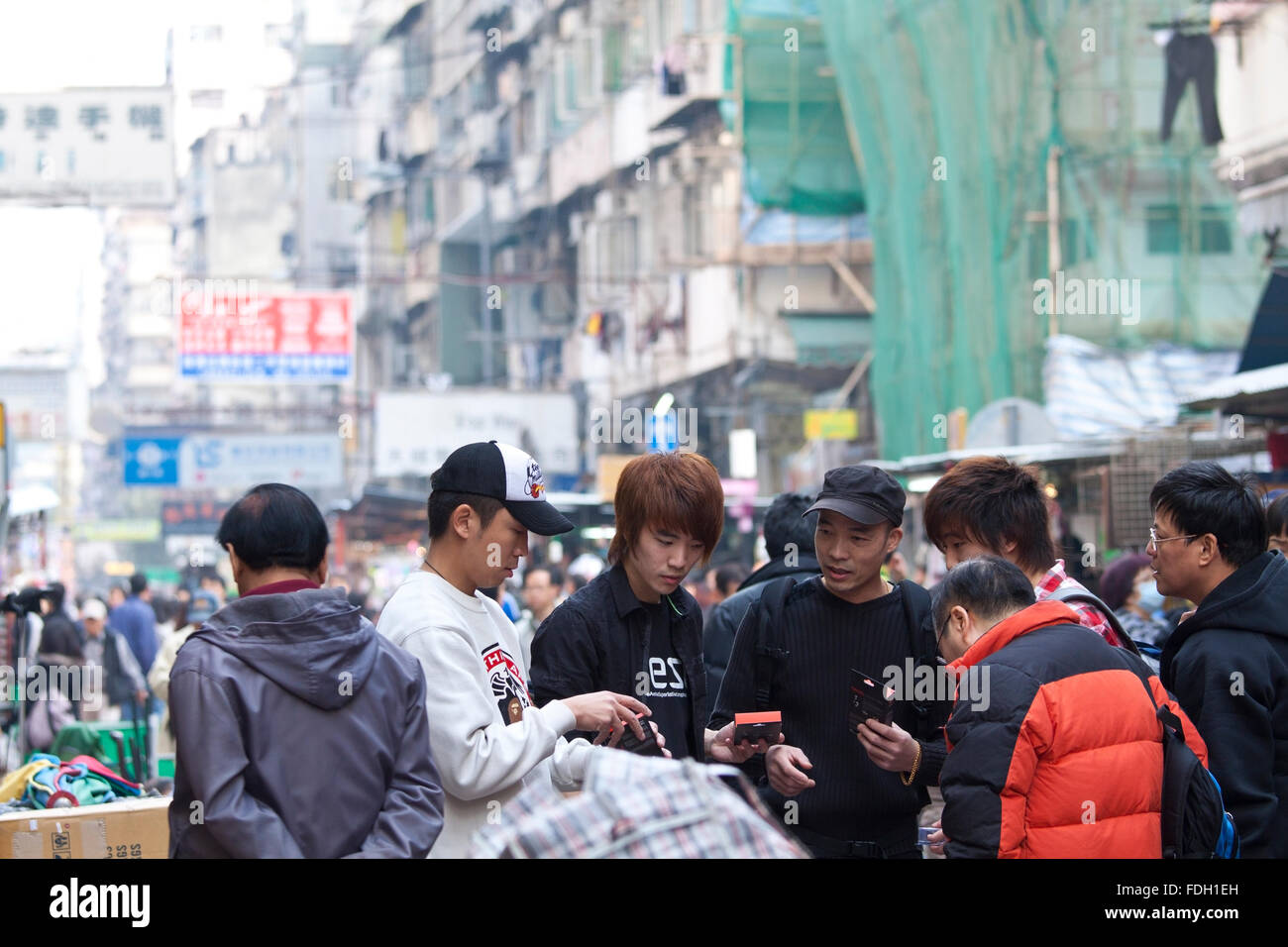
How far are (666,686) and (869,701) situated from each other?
540 mm

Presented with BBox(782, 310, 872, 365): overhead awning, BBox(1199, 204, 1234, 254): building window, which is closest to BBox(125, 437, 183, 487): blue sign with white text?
BBox(782, 310, 872, 365): overhead awning

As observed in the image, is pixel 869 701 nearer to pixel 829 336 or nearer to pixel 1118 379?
pixel 1118 379

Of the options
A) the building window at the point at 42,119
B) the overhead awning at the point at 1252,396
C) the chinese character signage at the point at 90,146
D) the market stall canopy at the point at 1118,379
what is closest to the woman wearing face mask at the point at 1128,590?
the overhead awning at the point at 1252,396

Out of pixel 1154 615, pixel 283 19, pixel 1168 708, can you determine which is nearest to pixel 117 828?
Result: pixel 1168 708

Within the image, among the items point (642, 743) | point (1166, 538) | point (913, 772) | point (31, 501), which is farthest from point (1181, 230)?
→ point (642, 743)

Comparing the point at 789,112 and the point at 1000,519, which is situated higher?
the point at 789,112

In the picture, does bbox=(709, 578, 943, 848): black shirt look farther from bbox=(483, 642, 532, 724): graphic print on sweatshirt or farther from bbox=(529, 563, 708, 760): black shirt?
bbox=(483, 642, 532, 724): graphic print on sweatshirt

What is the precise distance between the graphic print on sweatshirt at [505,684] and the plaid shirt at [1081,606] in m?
1.28

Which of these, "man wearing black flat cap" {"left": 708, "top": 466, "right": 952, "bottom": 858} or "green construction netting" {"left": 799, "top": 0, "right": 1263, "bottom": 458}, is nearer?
"man wearing black flat cap" {"left": 708, "top": 466, "right": 952, "bottom": 858}

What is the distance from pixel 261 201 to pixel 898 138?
6925 cm

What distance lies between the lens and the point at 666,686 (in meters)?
4.07

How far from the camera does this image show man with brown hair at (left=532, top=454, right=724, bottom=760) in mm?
3932

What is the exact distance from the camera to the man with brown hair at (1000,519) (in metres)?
4.14

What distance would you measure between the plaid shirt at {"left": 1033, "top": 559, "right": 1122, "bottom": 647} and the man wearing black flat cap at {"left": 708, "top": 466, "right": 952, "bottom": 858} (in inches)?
13.3
